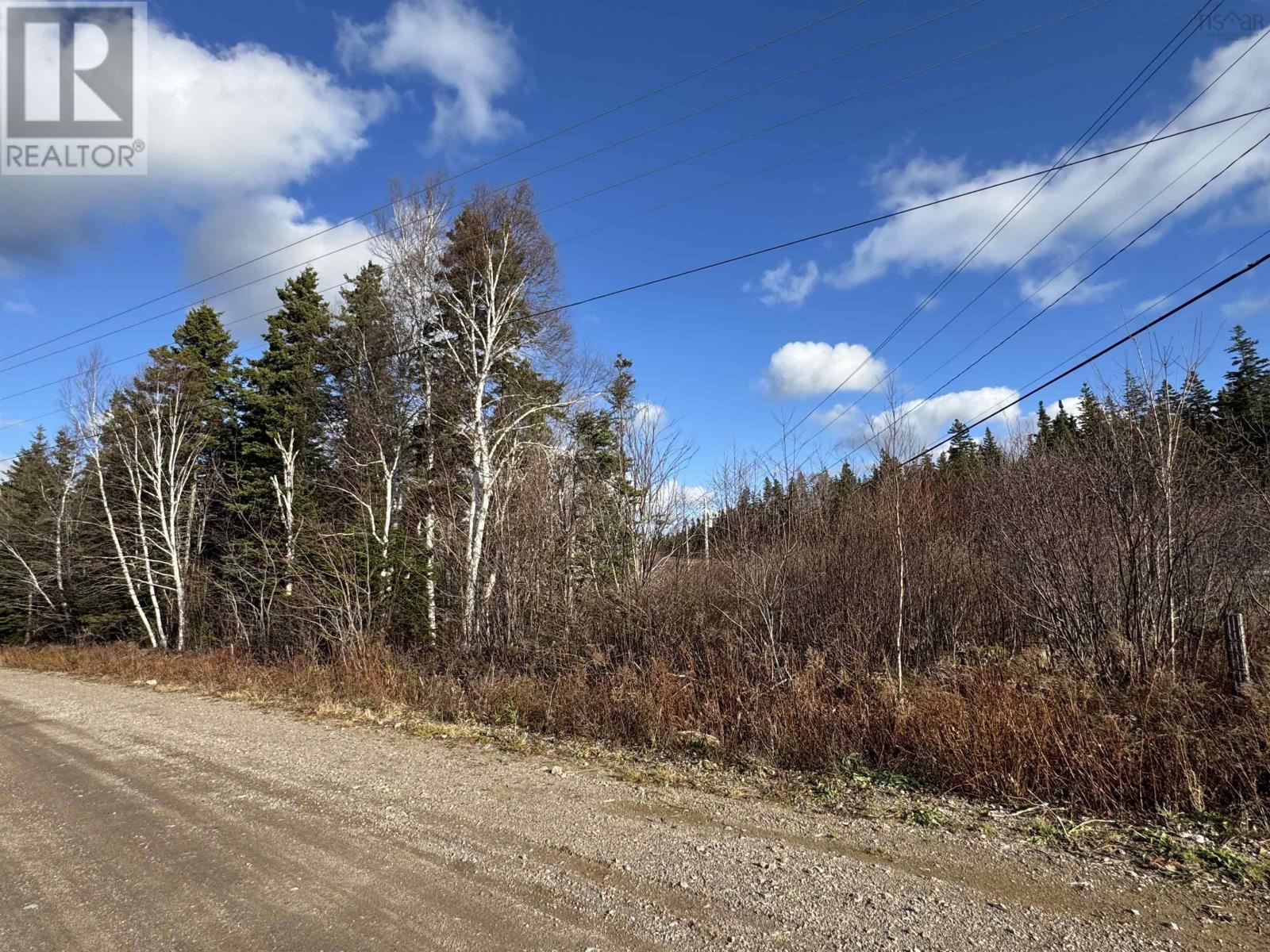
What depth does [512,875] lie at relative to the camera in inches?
154

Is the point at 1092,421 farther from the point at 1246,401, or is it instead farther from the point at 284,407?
the point at 284,407

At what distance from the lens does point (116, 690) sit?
1304 cm

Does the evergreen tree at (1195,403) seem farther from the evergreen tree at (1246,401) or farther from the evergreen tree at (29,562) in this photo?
the evergreen tree at (29,562)

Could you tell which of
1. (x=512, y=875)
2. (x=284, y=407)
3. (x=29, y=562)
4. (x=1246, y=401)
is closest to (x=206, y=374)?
(x=284, y=407)

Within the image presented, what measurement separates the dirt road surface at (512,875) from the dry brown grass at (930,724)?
1.23 metres

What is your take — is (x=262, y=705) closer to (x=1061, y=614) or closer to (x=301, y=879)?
(x=301, y=879)

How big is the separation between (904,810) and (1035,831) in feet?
2.82

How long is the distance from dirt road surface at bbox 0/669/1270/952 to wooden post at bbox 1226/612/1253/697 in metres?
3.77

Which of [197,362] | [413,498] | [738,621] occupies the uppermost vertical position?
[197,362]

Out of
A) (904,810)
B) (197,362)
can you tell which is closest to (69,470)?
(197,362)

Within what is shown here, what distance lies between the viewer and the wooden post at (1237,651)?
6.21 metres

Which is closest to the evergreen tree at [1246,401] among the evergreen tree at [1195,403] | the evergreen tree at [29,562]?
the evergreen tree at [1195,403]

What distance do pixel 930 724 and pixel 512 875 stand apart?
158 inches

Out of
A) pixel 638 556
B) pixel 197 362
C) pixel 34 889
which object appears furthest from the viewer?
pixel 197 362
